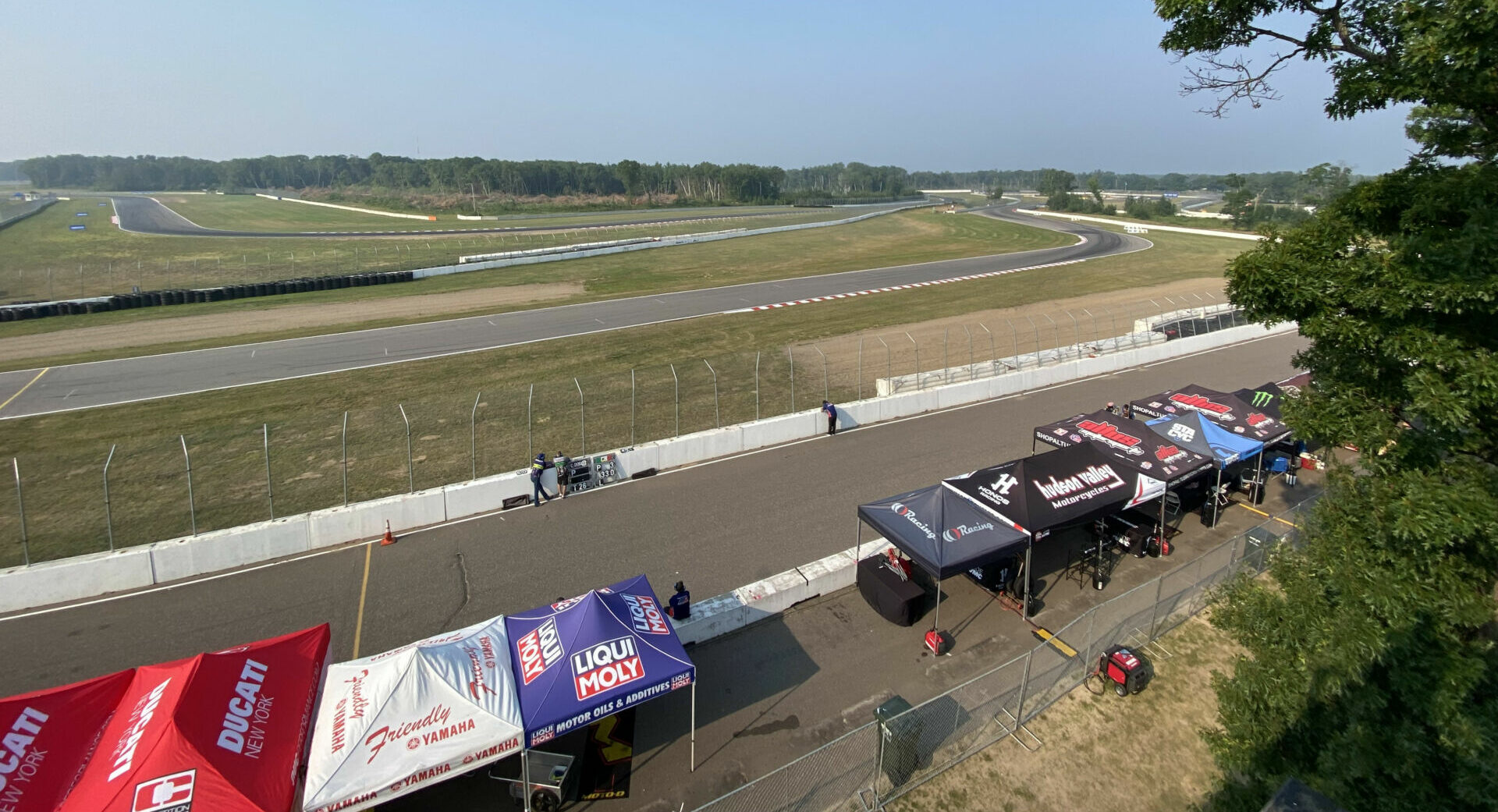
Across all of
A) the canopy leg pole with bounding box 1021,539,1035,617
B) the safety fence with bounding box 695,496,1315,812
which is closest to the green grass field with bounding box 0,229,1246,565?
the canopy leg pole with bounding box 1021,539,1035,617

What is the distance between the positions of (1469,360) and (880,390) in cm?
1686

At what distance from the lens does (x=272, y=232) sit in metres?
75.1

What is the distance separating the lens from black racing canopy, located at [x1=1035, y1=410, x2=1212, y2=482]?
14.2 meters

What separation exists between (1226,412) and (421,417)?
70.5ft

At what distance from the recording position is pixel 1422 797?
631 centimetres

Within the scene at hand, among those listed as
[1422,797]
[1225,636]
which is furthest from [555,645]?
[1225,636]

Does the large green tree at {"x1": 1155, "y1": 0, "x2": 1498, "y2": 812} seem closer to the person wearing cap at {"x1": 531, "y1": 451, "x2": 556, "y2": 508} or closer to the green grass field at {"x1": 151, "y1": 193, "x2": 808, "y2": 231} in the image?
the person wearing cap at {"x1": 531, "y1": 451, "x2": 556, "y2": 508}

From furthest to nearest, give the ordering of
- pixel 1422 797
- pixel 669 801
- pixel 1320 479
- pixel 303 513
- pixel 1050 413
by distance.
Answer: pixel 1050 413 < pixel 1320 479 < pixel 303 513 < pixel 669 801 < pixel 1422 797

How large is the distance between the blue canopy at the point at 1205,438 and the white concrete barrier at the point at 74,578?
20.8m

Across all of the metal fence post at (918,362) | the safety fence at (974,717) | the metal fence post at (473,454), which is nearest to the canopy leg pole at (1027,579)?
the safety fence at (974,717)

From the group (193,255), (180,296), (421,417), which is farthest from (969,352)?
(193,255)

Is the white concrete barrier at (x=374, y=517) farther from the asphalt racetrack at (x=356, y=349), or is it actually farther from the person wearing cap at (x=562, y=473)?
the asphalt racetrack at (x=356, y=349)

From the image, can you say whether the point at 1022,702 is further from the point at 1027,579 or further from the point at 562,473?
the point at 562,473

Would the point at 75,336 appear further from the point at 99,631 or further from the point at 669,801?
the point at 669,801
